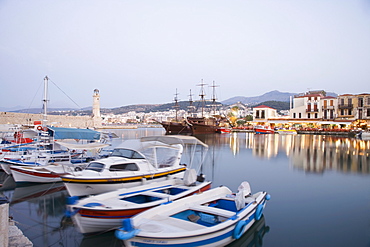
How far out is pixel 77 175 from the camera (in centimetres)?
830

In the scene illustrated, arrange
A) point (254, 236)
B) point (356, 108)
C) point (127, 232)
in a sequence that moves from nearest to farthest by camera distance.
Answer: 1. point (127, 232)
2. point (254, 236)
3. point (356, 108)

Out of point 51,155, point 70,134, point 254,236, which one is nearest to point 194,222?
point 254,236

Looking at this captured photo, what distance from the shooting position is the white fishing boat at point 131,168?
803 centimetres

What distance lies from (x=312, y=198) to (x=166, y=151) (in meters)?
6.15

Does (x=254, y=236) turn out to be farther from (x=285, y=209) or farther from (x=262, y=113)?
(x=262, y=113)

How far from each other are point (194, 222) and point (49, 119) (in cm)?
5613

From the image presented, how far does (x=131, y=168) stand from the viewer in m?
8.98

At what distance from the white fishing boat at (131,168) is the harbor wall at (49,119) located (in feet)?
61.8

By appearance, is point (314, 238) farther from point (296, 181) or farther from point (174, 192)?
point (296, 181)

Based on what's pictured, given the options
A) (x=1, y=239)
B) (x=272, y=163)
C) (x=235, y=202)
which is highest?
(x=1, y=239)

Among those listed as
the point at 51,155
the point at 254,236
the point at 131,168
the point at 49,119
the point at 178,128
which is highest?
the point at 49,119

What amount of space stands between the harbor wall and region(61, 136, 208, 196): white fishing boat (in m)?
18.8

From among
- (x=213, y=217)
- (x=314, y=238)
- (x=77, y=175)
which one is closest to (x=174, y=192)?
(x=213, y=217)

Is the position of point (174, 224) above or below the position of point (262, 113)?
below
